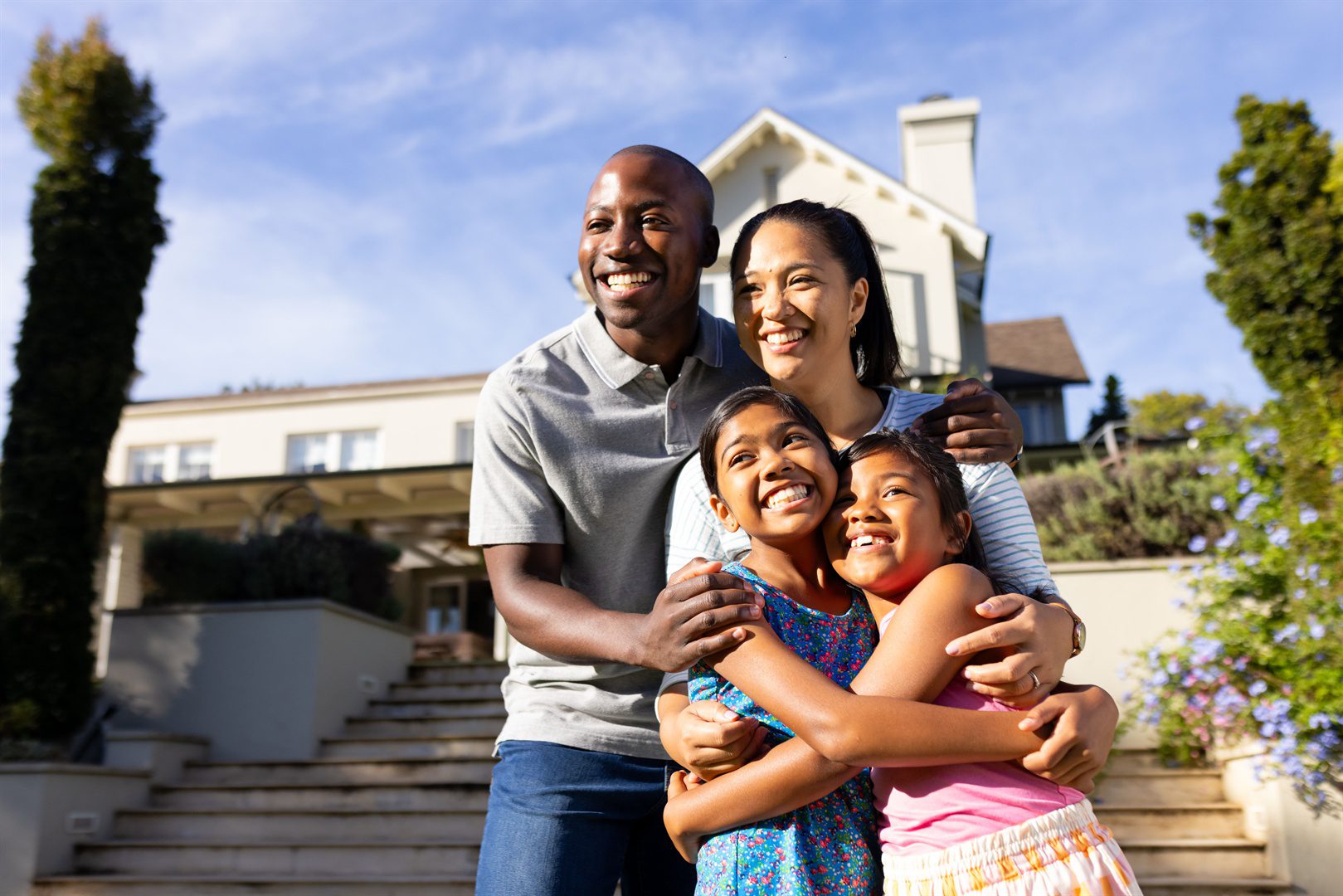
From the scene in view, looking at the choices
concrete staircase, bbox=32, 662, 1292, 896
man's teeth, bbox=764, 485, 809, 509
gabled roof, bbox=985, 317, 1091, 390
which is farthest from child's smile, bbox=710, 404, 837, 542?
gabled roof, bbox=985, 317, 1091, 390

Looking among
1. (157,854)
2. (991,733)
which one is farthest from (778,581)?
(157,854)

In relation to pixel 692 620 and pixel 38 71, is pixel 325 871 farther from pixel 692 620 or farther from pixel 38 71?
pixel 38 71

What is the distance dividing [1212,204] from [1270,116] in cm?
76

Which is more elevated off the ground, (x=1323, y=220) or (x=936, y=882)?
(x=1323, y=220)

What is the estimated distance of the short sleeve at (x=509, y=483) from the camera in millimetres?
2154

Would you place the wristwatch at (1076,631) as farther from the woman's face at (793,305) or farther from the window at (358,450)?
the window at (358,450)

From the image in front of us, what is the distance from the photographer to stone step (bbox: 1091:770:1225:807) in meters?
6.18

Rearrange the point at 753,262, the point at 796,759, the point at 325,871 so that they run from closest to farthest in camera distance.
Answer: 1. the point at 796,759
2. the point at 753,262
3. the point at 325,871

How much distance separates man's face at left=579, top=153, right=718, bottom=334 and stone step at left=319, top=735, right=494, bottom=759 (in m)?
5.55

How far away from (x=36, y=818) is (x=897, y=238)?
12.6m

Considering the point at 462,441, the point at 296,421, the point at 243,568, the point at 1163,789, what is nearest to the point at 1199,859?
the point at 1163,789

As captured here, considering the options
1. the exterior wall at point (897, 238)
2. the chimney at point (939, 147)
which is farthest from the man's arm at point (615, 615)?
the chimney at point (939, 147)

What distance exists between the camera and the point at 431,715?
8.18m

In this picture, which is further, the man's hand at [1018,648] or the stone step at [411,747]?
the stone step at [411,747]
